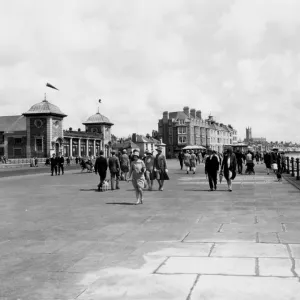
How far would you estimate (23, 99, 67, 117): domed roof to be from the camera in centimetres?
8056

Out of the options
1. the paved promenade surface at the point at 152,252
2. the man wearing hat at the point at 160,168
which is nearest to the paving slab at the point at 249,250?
the paved promenade surface at the point at 152,252

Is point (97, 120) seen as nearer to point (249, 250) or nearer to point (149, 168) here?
point (149, 168)

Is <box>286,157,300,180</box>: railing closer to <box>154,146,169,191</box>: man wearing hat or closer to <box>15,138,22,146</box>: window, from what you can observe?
<box>154,146,169,191</box>: man wearing hat

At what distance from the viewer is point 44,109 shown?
81.1m

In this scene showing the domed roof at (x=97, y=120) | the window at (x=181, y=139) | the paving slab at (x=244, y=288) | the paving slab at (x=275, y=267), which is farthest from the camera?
the window at (x=181, y=139)

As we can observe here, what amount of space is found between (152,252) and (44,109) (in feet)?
255

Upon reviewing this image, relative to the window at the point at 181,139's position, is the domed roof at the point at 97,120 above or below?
above

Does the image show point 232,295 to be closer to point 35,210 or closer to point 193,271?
point 193,271

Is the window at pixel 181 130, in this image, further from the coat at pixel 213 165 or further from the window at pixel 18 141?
the coat at pixel 213 165

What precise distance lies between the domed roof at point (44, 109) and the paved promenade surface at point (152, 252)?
7118cm

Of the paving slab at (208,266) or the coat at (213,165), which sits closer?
the paving slab at (208,266)

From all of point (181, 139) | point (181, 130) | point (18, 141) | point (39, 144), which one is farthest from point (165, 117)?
point (39, 144)

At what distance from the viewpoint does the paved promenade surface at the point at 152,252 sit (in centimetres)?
457

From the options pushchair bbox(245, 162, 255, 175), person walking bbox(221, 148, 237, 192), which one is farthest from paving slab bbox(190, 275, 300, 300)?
pushchair bbox(245, 162, 255, 175)
